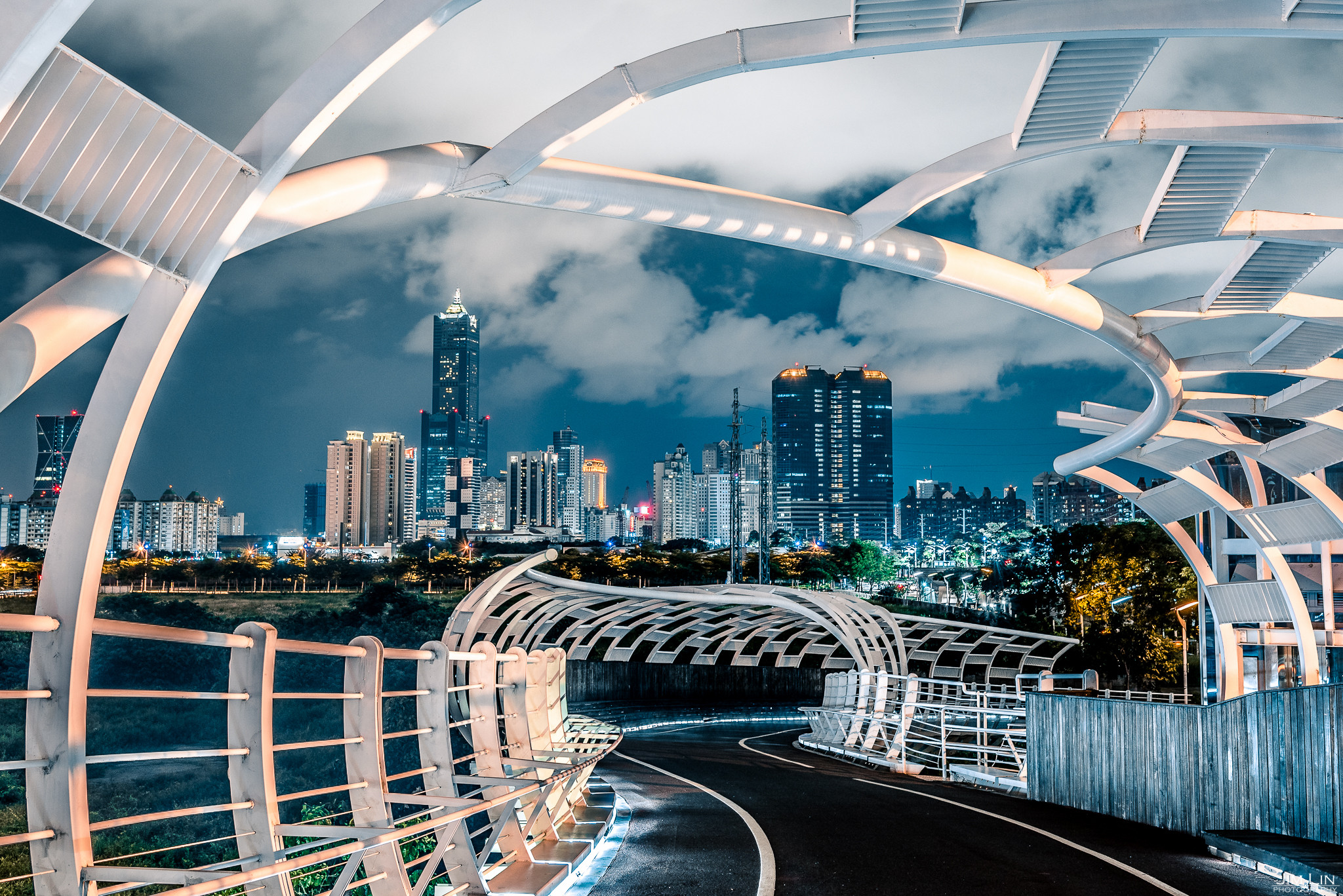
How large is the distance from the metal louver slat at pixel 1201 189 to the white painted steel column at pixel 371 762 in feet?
26.2

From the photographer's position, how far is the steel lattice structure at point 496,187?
387cm

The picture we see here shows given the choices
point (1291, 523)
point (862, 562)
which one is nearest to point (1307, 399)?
point (1291, 523)

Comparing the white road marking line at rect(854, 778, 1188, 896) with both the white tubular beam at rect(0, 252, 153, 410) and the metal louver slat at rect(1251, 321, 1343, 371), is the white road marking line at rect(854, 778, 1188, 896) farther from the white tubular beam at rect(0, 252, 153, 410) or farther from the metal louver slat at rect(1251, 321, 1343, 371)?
the white tubular beam at rect(0, 252, 153, 410)

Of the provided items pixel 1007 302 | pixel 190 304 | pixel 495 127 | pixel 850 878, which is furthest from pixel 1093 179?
pixel 190 304

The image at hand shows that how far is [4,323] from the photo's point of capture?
4297 mm

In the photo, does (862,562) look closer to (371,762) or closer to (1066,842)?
(1066,842)

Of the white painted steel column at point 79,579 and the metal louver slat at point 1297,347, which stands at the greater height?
the metal louver slat at point 1297,347

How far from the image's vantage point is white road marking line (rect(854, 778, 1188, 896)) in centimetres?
720

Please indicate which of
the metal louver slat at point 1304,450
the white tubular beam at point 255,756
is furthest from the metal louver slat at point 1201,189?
the metal louver slat at point 1304,450

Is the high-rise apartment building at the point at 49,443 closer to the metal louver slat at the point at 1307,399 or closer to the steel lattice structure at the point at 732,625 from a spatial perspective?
the steel lattice structure at the point at 732,625

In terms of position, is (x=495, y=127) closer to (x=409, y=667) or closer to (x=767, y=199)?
(x=767, y=199)

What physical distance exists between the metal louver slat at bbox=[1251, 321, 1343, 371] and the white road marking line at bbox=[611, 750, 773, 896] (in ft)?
28.3

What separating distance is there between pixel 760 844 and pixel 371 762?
475 cm

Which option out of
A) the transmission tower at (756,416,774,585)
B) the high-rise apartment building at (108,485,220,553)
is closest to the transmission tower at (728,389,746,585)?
the transmission tower at (756,416,774,585)
